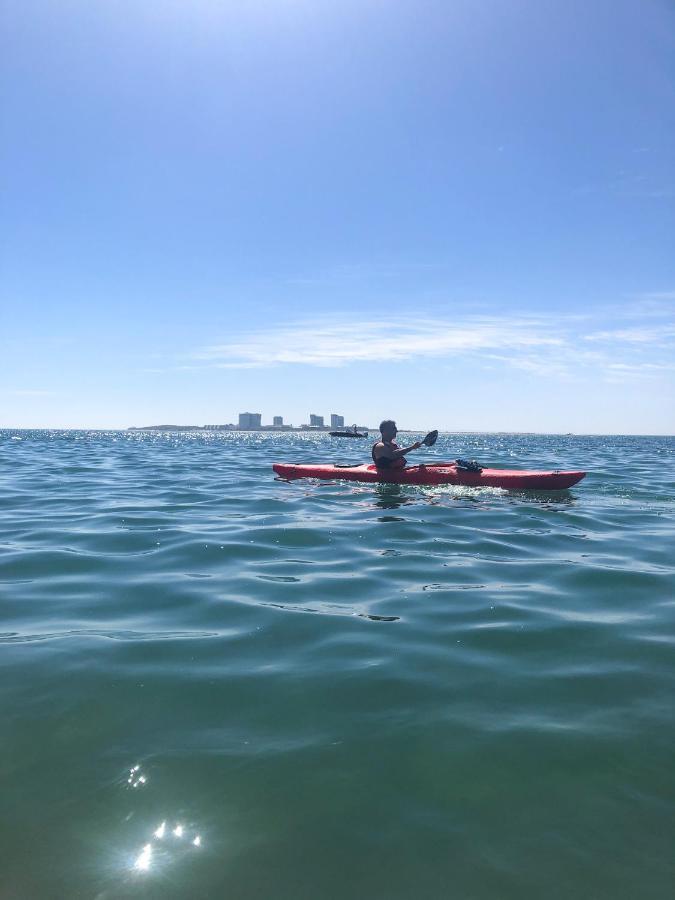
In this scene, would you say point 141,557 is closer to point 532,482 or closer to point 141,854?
point 141,854

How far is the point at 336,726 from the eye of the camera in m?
3.07

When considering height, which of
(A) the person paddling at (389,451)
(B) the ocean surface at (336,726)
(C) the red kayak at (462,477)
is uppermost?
(A) the person paddling at (389,451)

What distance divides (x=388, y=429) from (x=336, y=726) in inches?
398

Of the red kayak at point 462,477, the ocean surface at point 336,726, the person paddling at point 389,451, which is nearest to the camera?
the ocean surface at point 336,726

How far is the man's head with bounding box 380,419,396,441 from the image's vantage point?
1281 centimetres

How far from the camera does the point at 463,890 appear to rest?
6.74ft

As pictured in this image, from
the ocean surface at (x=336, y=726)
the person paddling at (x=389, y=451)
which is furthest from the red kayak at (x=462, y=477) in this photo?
the ocean surface at (x=336, y=726)

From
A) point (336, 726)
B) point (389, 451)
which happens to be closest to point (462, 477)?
point (389, 451)

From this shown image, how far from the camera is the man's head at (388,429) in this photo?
1281 cm

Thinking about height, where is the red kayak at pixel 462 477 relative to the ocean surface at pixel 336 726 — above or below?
above

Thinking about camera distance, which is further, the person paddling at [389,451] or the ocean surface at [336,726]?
the person paddling at [389,451]

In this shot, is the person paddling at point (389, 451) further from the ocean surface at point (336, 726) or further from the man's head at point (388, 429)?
the ocean surface at point (336, 726)

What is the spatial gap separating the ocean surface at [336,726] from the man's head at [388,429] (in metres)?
6.17

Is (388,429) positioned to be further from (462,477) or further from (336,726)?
(336,726)
